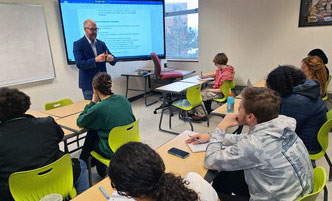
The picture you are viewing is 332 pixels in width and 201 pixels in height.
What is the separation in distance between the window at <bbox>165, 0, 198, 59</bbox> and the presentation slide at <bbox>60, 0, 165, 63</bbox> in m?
0.77

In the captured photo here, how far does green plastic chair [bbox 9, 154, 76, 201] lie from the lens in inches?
50.1

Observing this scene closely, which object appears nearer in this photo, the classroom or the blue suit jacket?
the blue suit jacket

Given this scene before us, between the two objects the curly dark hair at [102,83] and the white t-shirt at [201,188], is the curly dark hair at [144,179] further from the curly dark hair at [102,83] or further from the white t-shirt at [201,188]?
the curly dark hair at [102,83]

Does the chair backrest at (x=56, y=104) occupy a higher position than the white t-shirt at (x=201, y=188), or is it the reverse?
the white t-shirt at (x=201, y=188)

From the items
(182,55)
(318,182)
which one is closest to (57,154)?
(318,182)

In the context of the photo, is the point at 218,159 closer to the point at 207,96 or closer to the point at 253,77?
the point at 207,96

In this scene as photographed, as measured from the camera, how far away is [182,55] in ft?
19.6

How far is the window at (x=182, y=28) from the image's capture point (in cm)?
554

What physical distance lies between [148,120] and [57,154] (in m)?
2.78

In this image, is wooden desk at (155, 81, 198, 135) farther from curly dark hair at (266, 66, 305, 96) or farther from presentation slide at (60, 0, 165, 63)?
curly dark hair at (266, 66, 305, 96)

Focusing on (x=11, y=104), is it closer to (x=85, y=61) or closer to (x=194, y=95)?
(x=85, y=61)

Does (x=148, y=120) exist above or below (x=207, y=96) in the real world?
below

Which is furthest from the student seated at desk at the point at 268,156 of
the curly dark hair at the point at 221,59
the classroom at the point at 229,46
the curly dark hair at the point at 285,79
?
the curly dark hair at the point at 221,59

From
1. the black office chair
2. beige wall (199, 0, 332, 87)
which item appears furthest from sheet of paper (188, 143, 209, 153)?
beige wall (199, 0, 332, 87)
